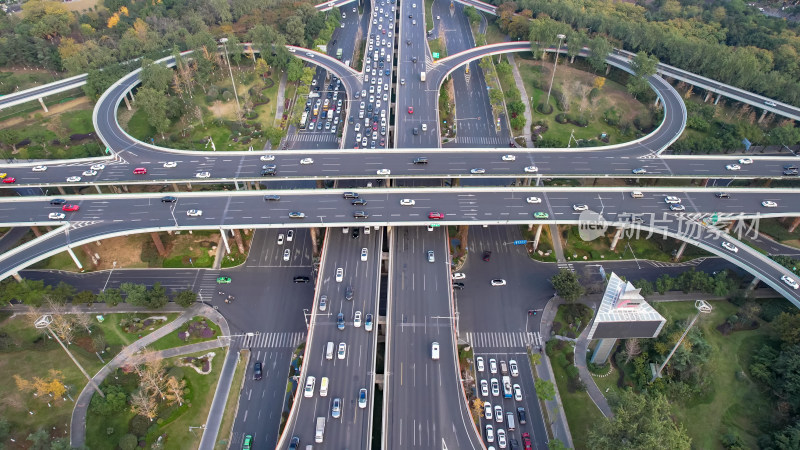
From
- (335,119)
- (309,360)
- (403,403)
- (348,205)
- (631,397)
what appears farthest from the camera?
(335,119)

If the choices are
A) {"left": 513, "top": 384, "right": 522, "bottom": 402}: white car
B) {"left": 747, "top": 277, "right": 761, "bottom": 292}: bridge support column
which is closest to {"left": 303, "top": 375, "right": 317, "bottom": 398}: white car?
{"left": 513, "top": 384, "right": 522, "bottom": 402}: white car

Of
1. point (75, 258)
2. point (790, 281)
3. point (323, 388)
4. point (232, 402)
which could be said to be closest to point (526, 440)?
point (323, 388)

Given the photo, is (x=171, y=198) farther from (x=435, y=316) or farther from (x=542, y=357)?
(x=542, y=357)

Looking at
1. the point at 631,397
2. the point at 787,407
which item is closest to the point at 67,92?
the point at 631,397

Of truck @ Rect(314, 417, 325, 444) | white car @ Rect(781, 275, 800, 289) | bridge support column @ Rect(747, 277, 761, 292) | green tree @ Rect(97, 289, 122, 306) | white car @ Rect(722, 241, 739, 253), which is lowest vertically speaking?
green tree @ Rect(97, 289, 122, 306)

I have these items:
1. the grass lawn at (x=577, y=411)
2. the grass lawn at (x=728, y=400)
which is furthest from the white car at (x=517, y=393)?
the grass lawn at (x=728, y=400)

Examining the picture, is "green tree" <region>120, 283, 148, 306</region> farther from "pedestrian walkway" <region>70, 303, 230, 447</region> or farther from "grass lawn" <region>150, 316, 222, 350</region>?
"grass lawn" <region>150, 316, 222, 350</region>
